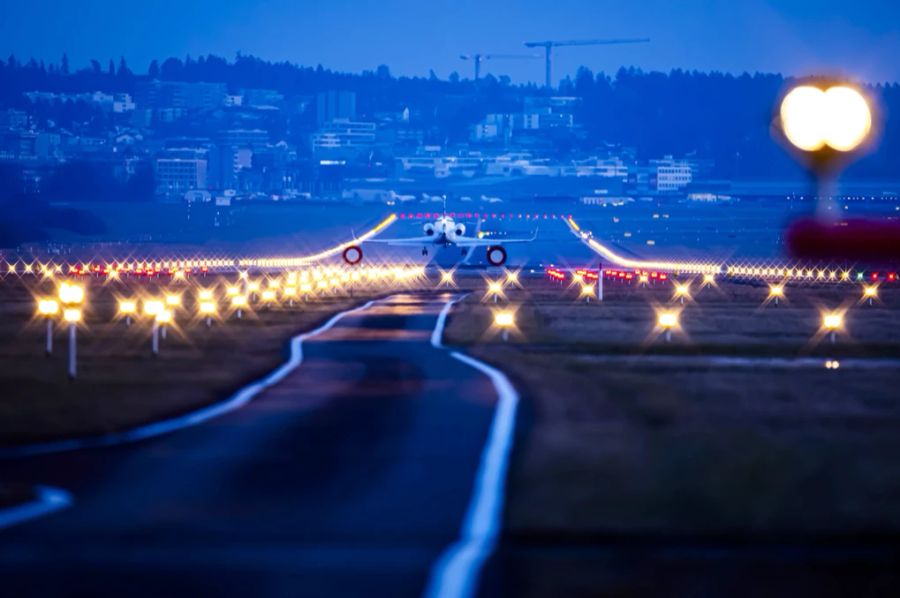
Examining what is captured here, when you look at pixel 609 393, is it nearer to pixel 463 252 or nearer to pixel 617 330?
pixel 617 330

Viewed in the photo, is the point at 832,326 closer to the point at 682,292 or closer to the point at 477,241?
the point at 682,292

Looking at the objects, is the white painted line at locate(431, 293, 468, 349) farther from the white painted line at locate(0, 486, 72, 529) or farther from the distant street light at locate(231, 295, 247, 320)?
the white painted line at locate(0, 486, 72, 529)

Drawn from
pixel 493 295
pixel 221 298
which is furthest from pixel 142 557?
pixel 493 295

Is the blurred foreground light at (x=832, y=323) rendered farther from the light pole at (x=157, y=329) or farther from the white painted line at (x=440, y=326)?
the light pole at (x=157, y=329)

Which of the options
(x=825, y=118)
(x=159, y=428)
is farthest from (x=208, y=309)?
(x=825, y=118)

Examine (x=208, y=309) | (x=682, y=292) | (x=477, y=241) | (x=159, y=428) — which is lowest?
(x=159, y=428)

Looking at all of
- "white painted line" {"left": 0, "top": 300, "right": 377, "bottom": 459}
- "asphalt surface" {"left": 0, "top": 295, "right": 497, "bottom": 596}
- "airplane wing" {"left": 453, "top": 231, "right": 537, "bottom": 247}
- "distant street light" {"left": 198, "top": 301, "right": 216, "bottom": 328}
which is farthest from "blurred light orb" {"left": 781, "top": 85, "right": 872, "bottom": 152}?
"airplane wing" {"left": 453, "top": 231, "right": 537, "bottom": 247}
